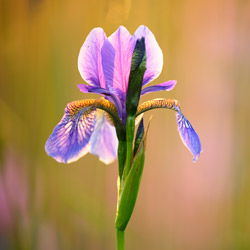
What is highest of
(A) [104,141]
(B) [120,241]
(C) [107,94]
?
(C) [107,94]

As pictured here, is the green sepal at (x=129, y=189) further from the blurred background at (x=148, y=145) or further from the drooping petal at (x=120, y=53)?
the blurred background at (x=148, y=145)

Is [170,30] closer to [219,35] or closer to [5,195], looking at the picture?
[219,35]

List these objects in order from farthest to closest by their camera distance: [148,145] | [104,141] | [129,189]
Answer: [148,145] → [104,141] → [129,189]

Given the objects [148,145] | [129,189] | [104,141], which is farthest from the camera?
[148,145]

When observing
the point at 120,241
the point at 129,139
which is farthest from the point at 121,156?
the point at 120,241

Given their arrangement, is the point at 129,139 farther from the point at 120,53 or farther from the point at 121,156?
the point at 120,53
